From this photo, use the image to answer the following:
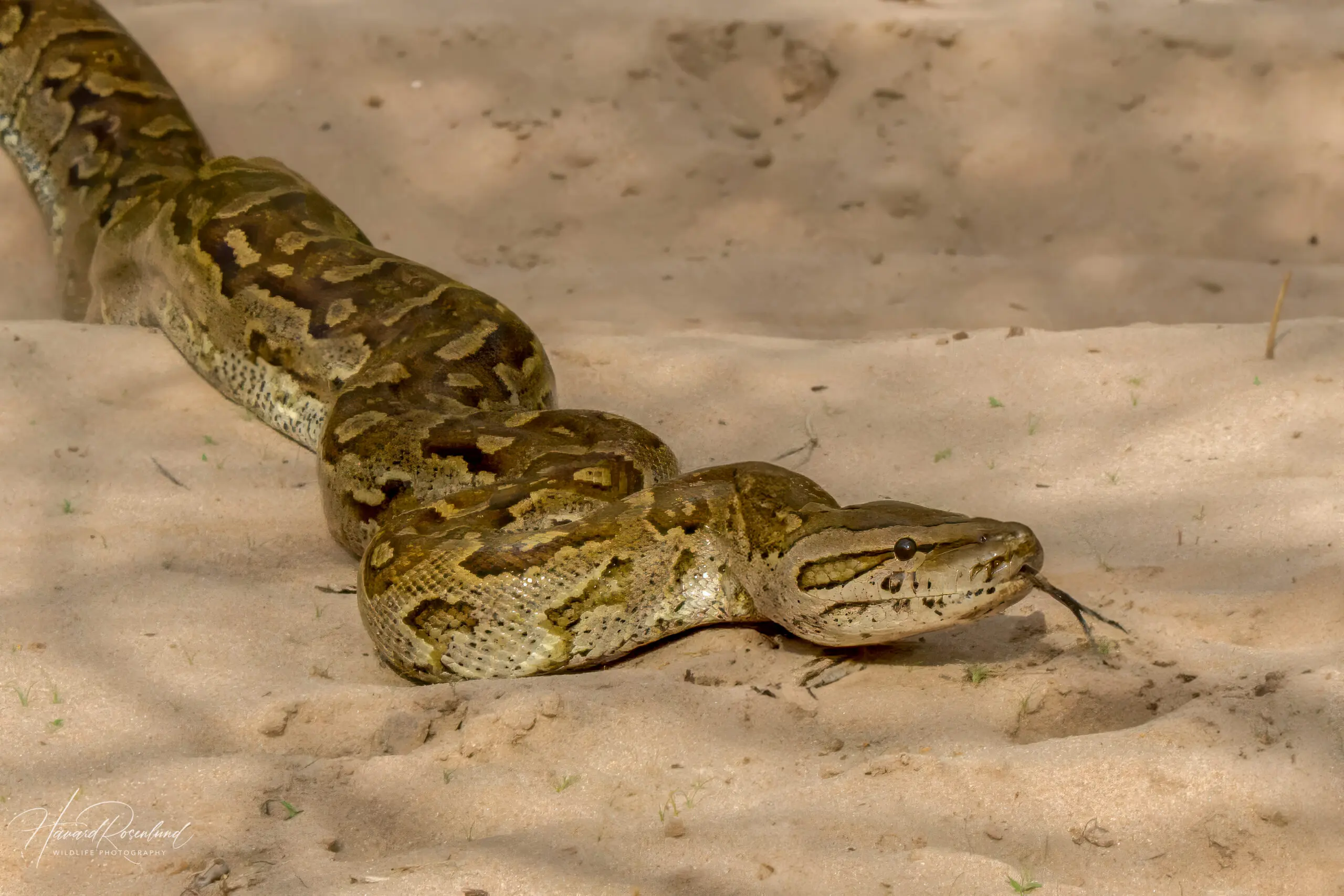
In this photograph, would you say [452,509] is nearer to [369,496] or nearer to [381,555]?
[381,555]

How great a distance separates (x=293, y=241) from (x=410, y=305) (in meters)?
0.84

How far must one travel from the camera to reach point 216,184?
7.09 meters

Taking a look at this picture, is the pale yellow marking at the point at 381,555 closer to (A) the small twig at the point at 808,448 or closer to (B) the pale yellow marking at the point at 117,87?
(A) the small twig at the point at 808,448

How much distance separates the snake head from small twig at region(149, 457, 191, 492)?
2.75 metres

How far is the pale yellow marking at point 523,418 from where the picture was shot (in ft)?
17.5

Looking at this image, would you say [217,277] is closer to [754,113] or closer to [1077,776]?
[754,113]

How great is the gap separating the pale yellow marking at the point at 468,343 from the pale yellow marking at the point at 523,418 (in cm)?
60

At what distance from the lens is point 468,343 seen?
5953 millimetres

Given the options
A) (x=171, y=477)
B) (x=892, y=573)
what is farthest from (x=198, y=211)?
(x=892, y=573)

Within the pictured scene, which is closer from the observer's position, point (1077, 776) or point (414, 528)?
point (1077, 776)

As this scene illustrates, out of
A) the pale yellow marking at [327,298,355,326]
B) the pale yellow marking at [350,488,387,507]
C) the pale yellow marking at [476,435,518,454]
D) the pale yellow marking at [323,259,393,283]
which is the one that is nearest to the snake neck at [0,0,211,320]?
the pale yellow marking at [323,259,393,283]

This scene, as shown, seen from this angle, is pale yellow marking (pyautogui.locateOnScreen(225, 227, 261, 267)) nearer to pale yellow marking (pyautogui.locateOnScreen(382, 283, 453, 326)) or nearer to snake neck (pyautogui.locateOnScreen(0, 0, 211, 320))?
pale yellow marking (pyautogui.locateOnScreen(382, 283, 453, 326))

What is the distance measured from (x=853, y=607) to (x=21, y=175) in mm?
6958

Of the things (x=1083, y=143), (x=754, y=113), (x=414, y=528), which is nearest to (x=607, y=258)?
(x=754, y=113)
